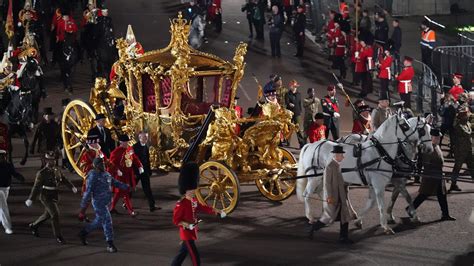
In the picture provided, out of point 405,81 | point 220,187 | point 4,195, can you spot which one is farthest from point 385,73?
point 4,195

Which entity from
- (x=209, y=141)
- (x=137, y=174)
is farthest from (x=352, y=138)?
(x=137, y=174)

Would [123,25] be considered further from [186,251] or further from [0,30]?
[186,251]

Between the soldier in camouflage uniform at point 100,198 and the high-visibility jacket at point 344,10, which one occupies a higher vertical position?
the high-visibility jacket at point 344,10

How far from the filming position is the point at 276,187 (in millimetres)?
20672

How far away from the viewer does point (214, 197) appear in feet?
65.7

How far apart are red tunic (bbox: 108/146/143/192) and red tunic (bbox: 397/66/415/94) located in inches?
487

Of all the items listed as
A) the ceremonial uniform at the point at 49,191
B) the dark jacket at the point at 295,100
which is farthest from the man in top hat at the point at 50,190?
the dark jacket at the point at 295,100

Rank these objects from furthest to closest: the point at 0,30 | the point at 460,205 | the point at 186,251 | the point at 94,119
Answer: the point at 0,30
the point at 94,119
the point at 460,205
the point at 186,251

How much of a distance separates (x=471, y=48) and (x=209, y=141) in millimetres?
14143

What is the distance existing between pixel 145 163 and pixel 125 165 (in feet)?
2.04

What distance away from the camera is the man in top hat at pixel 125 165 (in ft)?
63.0

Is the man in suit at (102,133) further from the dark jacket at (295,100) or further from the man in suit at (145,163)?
the dark jacket at (295,100)

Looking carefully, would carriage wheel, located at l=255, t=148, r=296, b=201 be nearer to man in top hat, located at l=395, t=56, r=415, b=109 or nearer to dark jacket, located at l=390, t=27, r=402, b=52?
man in top hat, located at l=395, t=56, r=415, b=109

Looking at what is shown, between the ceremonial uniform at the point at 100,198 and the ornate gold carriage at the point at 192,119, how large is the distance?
8.61ft
